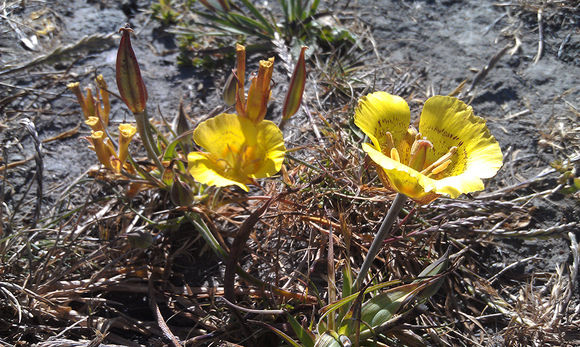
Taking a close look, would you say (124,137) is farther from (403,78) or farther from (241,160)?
(403,78)

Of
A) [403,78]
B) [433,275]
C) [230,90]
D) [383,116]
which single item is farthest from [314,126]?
[433,275]

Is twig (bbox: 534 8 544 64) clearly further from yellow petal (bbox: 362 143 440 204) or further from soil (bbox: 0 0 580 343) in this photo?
yellow petal (bbox: 362 143 440 204)

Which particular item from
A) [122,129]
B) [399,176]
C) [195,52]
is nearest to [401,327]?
[399,176]

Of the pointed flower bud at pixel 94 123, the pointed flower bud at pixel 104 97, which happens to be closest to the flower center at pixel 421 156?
the pointed flower bud at pixel 94 123

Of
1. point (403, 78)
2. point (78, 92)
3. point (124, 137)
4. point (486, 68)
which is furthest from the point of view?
point (403, 78)

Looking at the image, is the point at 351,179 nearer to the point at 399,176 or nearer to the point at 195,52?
the point at 399,176

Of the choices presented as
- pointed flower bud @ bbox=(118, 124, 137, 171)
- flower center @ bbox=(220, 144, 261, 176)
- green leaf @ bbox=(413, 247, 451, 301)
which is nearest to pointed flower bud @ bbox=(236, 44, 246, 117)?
flower center @ bbox=(220, 144, 261, 176)

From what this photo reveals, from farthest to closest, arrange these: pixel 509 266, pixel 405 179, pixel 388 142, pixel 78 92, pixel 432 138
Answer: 1. pixel 509 266
2. pixel 78 92
3. pixel 432 138
4. pixel 388 142
5. pixel 405 179
